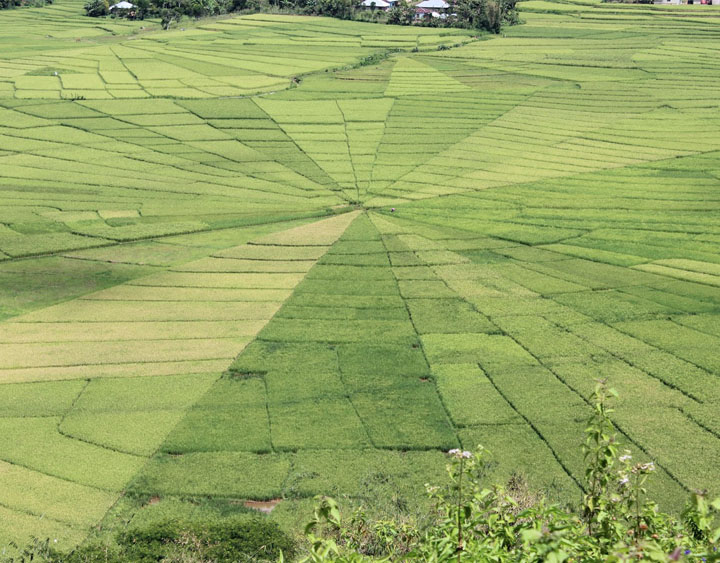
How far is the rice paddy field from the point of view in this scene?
718 inches

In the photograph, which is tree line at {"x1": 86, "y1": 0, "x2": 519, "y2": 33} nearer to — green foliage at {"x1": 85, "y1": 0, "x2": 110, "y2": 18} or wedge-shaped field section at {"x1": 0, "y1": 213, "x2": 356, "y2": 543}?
green foliage at {"x1": 85, "y1": 0, "x2": 110, "y2": 18}

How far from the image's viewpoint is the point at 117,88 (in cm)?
6800

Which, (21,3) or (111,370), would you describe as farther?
(21,3)

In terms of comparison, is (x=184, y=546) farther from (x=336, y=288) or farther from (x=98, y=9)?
(x=98, y=9)

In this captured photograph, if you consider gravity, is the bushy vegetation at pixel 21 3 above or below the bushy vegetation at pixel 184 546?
above

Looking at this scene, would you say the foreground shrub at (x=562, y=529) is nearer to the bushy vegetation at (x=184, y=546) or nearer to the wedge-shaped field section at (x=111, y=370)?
the bushy vegetation at (x=184, y=546)

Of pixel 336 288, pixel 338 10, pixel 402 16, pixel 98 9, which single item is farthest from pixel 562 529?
pixel 98 9

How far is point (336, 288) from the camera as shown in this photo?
29500 mm

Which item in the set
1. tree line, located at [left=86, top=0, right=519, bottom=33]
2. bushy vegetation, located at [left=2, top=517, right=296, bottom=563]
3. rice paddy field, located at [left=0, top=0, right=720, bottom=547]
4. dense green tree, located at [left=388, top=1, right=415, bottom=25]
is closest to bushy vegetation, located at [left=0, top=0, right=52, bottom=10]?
tree line, located at [left=86, top=0, right=519, bottom=33]

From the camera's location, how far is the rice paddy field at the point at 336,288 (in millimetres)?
18234

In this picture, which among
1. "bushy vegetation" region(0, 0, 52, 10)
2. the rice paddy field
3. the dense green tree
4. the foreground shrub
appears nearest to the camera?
the foreground shrub

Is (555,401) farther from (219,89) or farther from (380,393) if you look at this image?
(219,89)

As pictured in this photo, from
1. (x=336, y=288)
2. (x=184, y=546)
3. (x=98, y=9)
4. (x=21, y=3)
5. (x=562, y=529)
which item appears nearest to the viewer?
(x=562, y=529)

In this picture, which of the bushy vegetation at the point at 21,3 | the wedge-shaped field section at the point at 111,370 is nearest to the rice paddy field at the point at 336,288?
the wedge-shaped field section at the point at 111,370
